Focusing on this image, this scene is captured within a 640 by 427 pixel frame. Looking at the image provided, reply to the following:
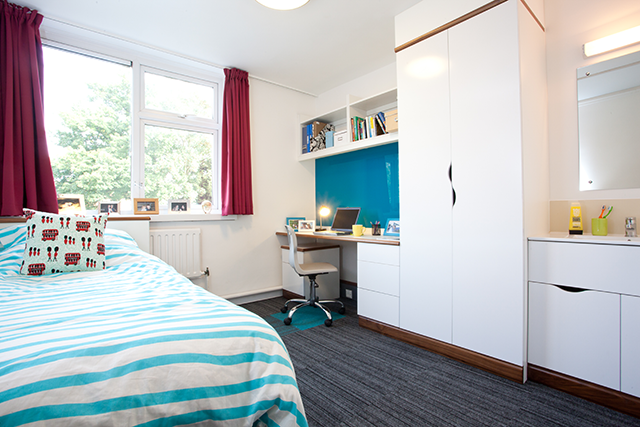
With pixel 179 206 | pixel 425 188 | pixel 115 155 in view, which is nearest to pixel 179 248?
pixel 179 206

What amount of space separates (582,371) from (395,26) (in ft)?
8.92

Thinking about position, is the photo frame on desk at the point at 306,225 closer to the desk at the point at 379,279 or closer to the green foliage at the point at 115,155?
the desk at the point at 379,279

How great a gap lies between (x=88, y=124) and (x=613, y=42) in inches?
162

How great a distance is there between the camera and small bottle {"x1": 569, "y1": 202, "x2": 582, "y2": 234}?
204 centimetres

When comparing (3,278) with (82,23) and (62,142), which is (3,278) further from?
(82,23)

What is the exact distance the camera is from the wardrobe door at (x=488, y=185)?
6.35ft

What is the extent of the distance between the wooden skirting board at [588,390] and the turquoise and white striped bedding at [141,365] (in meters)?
1.77

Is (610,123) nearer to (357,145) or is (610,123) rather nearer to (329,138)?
(357,145)

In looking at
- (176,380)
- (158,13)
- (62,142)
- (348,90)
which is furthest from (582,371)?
(62,142)

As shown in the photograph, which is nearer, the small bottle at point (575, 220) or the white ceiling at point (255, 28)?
the small bottle at point (575, 220)

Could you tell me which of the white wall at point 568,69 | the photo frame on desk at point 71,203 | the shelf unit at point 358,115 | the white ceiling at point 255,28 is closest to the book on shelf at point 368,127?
the shelf unit at point 358,115

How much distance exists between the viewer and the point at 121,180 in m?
3.05

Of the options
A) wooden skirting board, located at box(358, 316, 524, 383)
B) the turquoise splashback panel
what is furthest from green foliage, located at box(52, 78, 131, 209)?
wooden skirting board, located at box(358, 316, 524, 383)

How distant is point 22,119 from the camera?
2.40 metres
